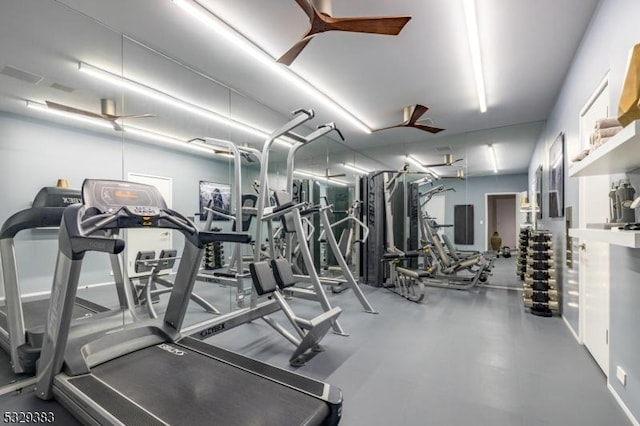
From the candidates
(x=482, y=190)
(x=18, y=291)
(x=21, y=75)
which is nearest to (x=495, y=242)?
(x=482, y=190)

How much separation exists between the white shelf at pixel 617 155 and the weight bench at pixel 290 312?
2.17 m

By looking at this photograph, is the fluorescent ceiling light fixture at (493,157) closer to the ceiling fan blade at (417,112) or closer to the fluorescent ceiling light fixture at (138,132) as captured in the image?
the ceiling fan blade at (417,112)

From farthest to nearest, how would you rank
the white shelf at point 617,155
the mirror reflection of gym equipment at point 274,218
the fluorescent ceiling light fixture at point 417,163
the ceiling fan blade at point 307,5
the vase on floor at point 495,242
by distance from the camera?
the vase on floor at point 495,242
the fluorescent ceiling light fixture at point 417,163
the ceiling fan blade at point 307,5
the mirror reflection of gym equipment at point 274,218
the white shelf at point 617,155

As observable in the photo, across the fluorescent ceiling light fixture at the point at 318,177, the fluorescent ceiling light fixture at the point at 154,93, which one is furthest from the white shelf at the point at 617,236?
the fluorescent ceiling light fixture at the point at 318,177

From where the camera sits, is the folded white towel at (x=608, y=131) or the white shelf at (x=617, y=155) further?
the folded white towel at (x=608, y=131)

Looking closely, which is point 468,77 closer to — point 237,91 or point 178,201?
point 237,91

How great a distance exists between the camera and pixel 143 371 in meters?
1.85

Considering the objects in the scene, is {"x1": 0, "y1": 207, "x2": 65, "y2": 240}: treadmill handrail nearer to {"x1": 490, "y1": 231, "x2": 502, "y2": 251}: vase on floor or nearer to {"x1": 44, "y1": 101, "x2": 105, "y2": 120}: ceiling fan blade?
{"x1": 44, "y1": 101, "x2": 105, "y2": 120}: ceiling fan blade

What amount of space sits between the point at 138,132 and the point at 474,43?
3.83 m

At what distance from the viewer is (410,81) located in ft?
13.6

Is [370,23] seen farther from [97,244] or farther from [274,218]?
[97,244]

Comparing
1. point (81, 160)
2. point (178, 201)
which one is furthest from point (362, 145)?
point (81, 160)

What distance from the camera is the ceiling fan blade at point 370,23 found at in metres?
2.23

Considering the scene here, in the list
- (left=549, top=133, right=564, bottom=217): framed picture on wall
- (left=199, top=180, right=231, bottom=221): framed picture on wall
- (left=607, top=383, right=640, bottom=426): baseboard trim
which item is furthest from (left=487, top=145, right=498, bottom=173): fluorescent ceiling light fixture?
(left=199, top=180, right=231, bottom=221): framed picture on wall
